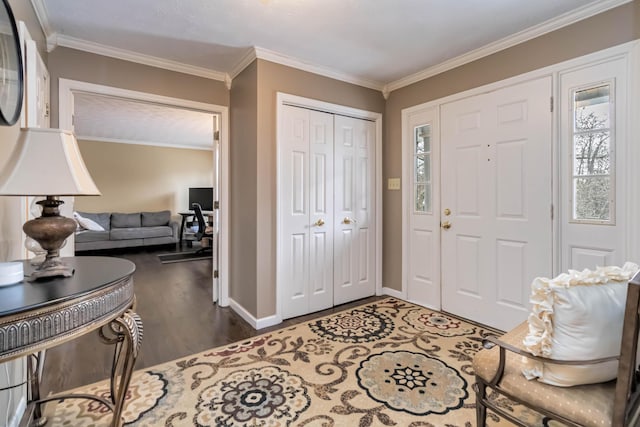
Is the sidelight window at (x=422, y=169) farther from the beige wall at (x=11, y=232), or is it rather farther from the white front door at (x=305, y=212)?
the beige wall at (x=11, y=232)

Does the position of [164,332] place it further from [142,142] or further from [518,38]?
[142,142]

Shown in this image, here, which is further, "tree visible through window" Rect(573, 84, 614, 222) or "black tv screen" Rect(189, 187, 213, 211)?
"black tv screen" Rect(189, 187, 213, 211)

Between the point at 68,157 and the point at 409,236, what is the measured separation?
2927 millimetres

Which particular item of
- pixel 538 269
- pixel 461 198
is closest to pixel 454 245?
pixel 461 198

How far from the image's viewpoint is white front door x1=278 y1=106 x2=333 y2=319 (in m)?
2.89

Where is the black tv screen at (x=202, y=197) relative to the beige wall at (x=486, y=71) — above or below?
below

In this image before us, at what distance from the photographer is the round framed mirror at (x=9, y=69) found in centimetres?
138

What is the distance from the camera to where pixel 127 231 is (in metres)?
6.39

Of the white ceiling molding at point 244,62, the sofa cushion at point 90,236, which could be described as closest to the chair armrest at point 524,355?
the white ceiling molding at point 244,62

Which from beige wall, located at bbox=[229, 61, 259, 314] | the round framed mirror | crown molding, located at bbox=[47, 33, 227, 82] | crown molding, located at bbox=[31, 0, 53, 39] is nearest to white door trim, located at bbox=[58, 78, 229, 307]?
beige wall, located at bbox=[229, 61, 259, 314]

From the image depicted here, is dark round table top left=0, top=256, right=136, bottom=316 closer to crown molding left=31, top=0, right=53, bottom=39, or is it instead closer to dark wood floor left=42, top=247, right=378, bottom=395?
dark wood floor left=42, top=247, right=378, bottom=395

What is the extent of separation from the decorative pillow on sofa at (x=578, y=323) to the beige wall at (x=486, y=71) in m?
1.86

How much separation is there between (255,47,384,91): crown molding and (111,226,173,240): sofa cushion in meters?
5.26

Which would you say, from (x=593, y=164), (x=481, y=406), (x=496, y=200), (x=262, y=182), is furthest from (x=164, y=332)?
(x=593, y=164)
